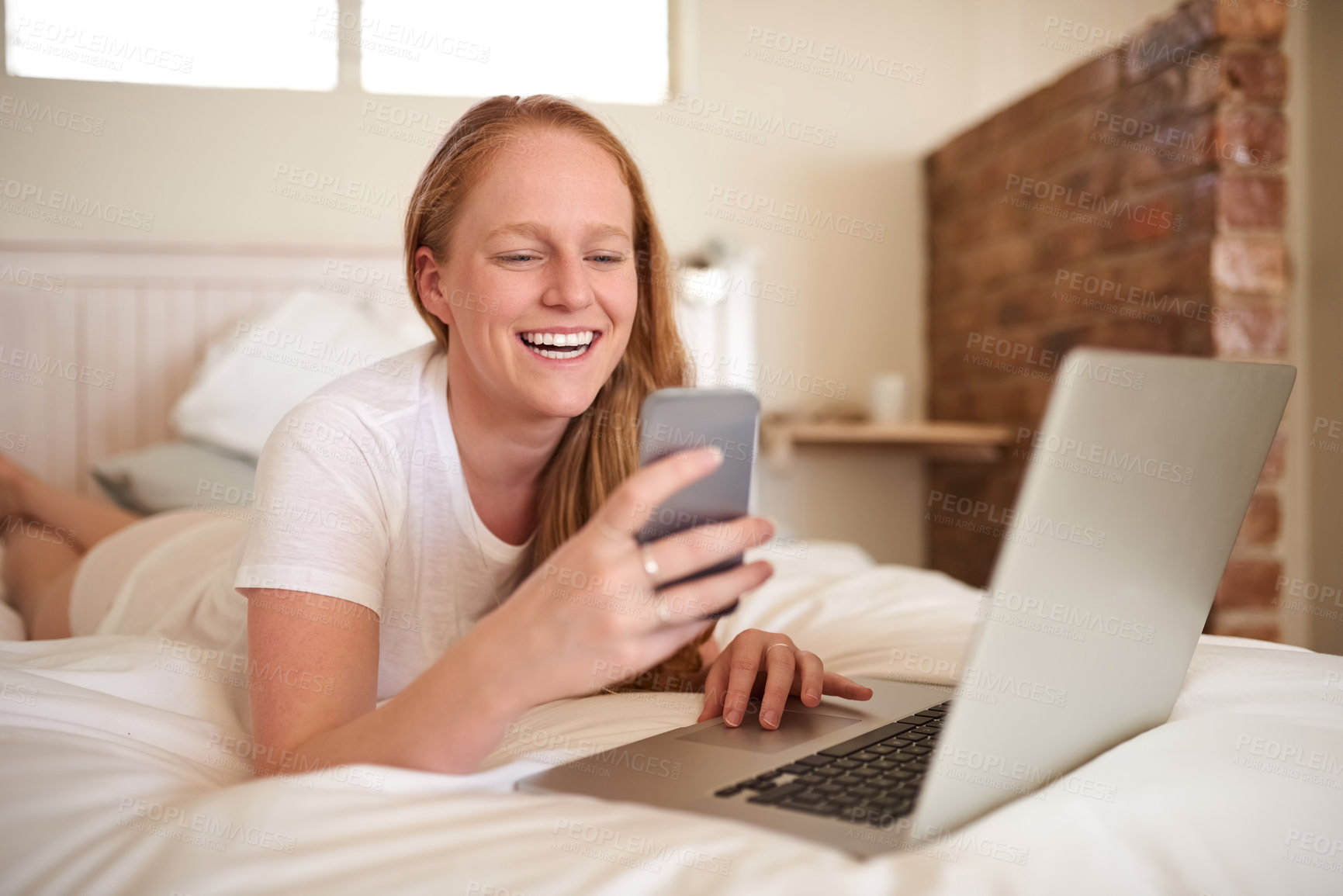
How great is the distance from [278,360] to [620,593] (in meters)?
1.78

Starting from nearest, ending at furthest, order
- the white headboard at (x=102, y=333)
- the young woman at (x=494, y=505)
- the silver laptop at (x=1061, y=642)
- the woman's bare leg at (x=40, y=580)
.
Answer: the silver laptop at (x=1061, y=642) < the young woman at (x=494, y=505) < the woman's bare leg at (x=40, y=580) < the white headboard at (x=102, y=333)

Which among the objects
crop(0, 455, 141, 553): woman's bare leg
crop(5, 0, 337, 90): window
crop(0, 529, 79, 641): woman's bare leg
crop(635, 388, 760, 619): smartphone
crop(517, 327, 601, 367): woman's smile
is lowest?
crop(0, 529, 79, 641): woman's bare leg

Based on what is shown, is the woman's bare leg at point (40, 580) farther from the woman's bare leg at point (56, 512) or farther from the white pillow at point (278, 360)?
the white pillow at point (278, 360)

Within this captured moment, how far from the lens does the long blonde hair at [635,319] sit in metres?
0.99

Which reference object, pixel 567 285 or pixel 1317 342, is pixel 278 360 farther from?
pixel 1317 342

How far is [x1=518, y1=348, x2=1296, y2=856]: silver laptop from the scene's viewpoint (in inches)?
18.1

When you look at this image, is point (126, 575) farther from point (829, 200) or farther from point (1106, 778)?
point (829, 200)

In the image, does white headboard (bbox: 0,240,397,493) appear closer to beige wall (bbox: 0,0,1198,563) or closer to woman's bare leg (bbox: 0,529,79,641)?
beige wall (bbox: 0,0,1198,563)

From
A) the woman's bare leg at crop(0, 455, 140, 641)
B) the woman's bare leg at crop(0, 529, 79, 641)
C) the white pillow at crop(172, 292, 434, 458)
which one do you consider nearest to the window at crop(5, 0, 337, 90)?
the white pillow at crop(172, 292, 434, 458)

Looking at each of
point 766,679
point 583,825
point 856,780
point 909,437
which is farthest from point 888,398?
point 583,825

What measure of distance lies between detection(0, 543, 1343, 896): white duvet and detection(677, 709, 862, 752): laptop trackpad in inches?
2.2

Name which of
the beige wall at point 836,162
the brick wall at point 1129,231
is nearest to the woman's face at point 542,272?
the brick wall at point 1129,231

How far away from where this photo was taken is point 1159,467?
53 centimetres

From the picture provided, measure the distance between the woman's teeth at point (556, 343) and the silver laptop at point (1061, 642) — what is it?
40 centimetres
